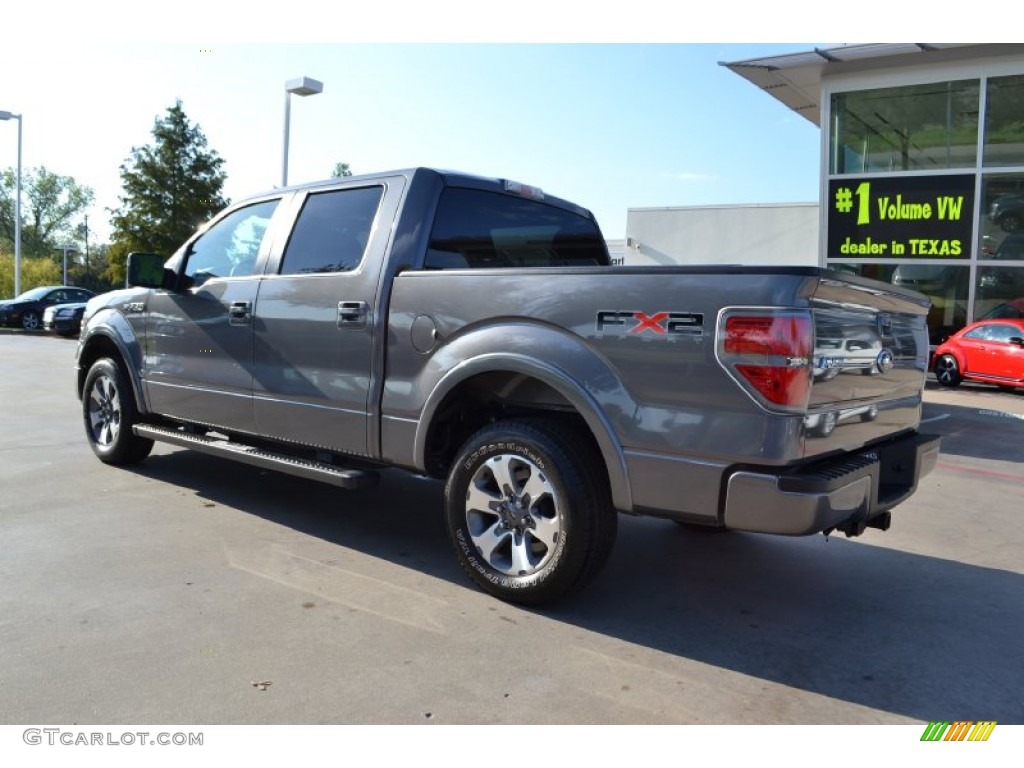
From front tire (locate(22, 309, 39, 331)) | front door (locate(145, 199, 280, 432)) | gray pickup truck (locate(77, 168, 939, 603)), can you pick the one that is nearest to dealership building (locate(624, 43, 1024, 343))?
gray pickup truck (locate(77, 168, 939, 603))

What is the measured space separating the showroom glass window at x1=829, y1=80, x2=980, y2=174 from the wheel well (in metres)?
18.3

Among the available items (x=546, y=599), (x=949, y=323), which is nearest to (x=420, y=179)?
(x=546, y=599)

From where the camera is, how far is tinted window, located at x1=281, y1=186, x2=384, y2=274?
448cm

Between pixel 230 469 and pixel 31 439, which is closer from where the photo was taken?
pixel 230 469

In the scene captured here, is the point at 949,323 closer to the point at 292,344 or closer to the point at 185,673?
the point at 292,344

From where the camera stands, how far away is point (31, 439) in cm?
744

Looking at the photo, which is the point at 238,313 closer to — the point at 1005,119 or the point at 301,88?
the point at 301,88

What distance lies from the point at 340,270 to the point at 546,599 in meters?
2.13

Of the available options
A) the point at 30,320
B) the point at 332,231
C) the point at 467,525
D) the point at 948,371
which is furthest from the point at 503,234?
the point at 30,320

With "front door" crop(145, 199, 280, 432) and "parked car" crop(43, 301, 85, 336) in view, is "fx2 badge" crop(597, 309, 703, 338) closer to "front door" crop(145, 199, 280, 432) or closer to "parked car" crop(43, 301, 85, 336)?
"front door" crop(145, 199, 280, 432)

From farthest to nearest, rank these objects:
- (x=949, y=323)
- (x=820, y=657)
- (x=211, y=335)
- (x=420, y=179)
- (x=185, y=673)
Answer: (x=949, y=323)
(x=211, y=335)
(x=420, y=179)
(x=820, y=657)
(x=185, y=673)

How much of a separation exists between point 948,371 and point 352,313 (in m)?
15.2

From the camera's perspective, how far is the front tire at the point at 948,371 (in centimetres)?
1602

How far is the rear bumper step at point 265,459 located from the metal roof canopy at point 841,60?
16.9 m
